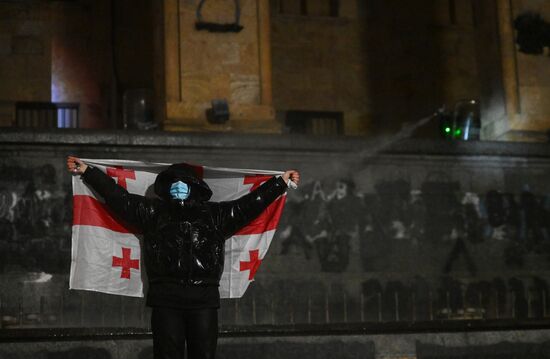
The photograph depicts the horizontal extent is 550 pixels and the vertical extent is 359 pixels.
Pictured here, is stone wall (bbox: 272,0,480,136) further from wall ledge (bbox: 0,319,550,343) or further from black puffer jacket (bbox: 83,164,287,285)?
black puffer jacket (bbox: 83,164,287,285)

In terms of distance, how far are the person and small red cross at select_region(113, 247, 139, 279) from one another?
572 mm

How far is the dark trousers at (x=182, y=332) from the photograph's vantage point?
7.89 metres

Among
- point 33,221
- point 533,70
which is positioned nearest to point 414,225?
point 533,70

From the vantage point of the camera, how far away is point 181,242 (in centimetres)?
805

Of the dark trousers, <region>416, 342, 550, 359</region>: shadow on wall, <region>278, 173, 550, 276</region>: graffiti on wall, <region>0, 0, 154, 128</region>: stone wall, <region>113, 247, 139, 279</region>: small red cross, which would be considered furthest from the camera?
<region>0, 0, 154, 128</region>: stone wall

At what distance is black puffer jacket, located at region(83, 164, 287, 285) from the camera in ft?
26.2

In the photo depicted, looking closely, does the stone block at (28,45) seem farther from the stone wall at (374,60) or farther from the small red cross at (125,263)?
the small red cross at (125,263)

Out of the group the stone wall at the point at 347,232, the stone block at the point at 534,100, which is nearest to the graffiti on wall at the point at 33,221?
the stone wall at the point at 347,232

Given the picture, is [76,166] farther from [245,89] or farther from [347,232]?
[245,89]

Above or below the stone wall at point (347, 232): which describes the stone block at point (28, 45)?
above

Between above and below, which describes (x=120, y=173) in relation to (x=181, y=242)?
above

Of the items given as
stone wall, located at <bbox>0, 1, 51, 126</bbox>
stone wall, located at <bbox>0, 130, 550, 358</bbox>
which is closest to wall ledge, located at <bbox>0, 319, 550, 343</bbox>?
stone wall, located at <bbox>0, 130, 550, 358</bbox>

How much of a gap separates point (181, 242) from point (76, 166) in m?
1.35

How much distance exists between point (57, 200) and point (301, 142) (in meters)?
3.51
